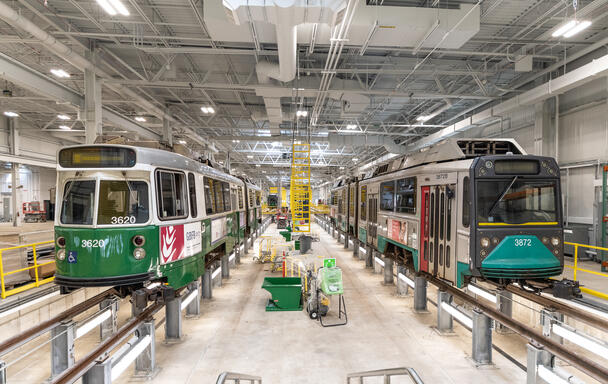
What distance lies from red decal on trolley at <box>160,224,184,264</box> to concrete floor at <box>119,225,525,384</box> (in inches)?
70.9

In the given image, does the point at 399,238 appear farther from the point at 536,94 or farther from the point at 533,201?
the point at 536,94

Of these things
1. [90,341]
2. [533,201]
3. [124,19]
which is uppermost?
[124,19]

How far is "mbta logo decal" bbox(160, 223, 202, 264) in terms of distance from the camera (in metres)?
5.20

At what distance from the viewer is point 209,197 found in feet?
24.2

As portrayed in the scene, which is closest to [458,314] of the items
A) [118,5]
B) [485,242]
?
[485,242]

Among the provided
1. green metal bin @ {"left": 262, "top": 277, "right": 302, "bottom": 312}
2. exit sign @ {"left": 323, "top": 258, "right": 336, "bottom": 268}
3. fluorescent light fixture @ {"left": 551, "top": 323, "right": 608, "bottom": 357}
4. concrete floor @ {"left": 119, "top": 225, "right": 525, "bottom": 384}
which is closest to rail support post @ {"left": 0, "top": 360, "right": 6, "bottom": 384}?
concrete floor @ {"left": 119, "top": 225, "right": 525, "bottom": 384}

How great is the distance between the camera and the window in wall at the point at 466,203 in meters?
A: 5.42

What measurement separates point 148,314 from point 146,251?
1.09m

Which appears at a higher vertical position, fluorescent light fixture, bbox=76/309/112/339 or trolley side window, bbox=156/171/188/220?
trolley side window, bbox=156/171/188/220

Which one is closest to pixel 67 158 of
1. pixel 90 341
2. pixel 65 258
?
pixel 65 258

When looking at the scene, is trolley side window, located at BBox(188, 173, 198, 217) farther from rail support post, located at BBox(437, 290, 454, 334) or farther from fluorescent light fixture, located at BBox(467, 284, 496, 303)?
fluorescent light fixture, located at BBox(467, 284, 496, 303)

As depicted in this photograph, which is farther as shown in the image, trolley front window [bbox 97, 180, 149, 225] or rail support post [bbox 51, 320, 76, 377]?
trolley front window [bbox 97, 180, 149, 225]

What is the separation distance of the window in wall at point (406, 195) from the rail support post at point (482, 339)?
9.07 feet

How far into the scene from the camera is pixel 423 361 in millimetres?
5316
